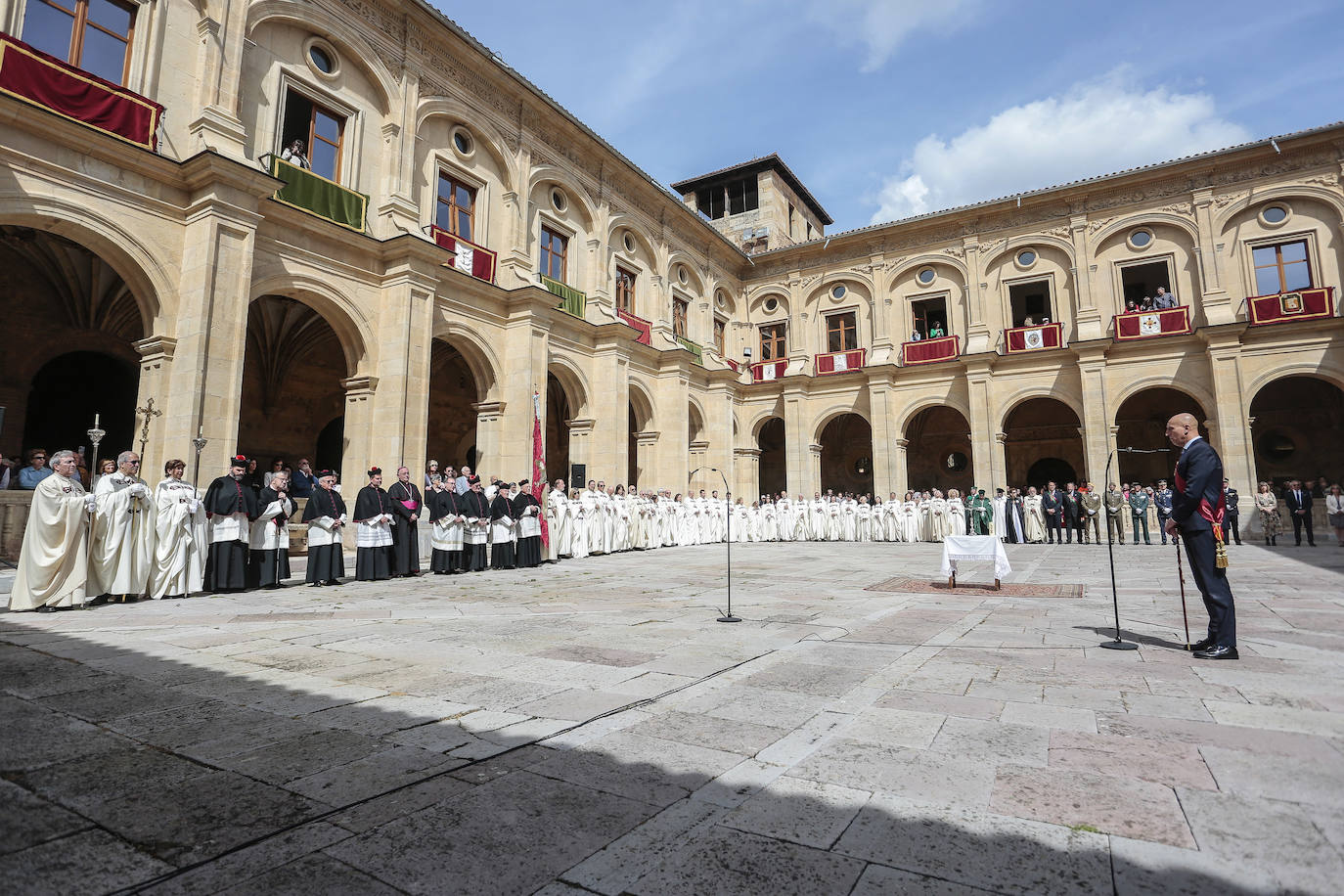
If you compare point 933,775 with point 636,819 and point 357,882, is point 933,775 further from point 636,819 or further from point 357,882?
point 357,882

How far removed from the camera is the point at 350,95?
15492 mm

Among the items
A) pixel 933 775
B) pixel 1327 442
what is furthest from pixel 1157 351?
pixel 933 775

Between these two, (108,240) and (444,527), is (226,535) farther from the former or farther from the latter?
(108,240)

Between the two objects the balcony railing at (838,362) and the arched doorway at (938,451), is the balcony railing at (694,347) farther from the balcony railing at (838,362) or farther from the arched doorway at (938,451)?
the arched doorway at (938,451)

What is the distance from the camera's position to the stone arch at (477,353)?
671 inches

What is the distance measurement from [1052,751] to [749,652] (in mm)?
2273

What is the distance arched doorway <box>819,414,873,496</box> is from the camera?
32.3 meters

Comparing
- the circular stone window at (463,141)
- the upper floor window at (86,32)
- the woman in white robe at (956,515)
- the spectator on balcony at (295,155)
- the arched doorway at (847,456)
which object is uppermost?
the circular stone window at (463,141)

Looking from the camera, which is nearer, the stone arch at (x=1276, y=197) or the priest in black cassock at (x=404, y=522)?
the priest in black cassock at (x=404, y=522)

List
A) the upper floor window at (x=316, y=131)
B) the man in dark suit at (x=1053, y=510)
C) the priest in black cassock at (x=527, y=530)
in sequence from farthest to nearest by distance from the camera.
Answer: the man in dark suit at (x=1053, y=510) → the upper floor window at (x=316, y=131) → the priest in black cassock at (x=527, y=530)

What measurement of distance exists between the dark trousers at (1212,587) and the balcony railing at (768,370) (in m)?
24.2

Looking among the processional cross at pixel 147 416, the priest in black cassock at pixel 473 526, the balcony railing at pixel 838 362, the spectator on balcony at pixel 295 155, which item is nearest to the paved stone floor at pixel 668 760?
the priest in black cassock at pixel 473 526

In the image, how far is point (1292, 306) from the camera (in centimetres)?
2097

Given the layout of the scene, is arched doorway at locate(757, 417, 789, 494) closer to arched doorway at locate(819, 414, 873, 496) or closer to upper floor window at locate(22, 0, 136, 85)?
arched doorway at locate(819, 414, 873, 496)
